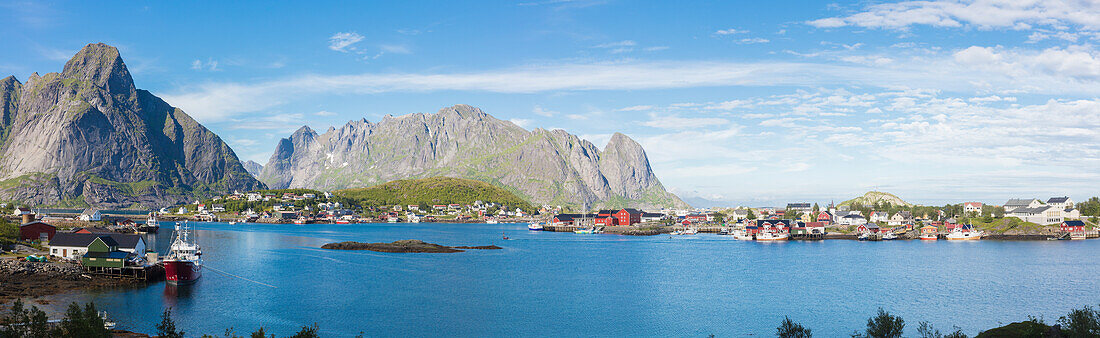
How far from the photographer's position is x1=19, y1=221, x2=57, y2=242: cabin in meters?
85.7

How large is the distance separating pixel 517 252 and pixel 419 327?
199 feet

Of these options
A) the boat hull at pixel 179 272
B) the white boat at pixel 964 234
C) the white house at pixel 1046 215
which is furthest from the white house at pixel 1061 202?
the boat hull at pixel 179 272

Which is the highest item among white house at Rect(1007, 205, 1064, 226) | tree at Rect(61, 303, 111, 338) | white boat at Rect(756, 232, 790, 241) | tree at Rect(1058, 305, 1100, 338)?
white house at Rect(1007, 205, 1064, 226)

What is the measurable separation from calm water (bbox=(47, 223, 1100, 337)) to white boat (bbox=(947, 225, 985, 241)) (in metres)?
47.4

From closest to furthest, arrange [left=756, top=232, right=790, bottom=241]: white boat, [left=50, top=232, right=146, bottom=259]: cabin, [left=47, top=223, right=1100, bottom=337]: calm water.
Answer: [left=47, top=223, right=1100, bottom=337]: calm water, [left=50, top=232, right=146, bottom=259]: cabin, [left=756, top=232, right=790, bottom=241]: white boat

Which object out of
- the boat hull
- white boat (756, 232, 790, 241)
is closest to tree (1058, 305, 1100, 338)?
the boat hull

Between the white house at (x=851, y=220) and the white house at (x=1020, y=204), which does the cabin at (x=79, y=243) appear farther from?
the white house at (x=1020, y=204)

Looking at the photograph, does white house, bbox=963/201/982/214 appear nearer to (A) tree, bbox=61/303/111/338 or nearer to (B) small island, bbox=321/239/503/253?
(B) small island, bbox=321/239/503/253

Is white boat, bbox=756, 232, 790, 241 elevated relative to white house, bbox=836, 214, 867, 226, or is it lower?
lower

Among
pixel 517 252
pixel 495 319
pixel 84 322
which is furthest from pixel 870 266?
pixel 84 322

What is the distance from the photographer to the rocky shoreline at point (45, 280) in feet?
166

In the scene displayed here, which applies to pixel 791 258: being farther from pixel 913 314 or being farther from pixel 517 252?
pixel 913 314

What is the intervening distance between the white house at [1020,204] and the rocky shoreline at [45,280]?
610 feet

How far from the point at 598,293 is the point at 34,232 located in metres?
77.4
